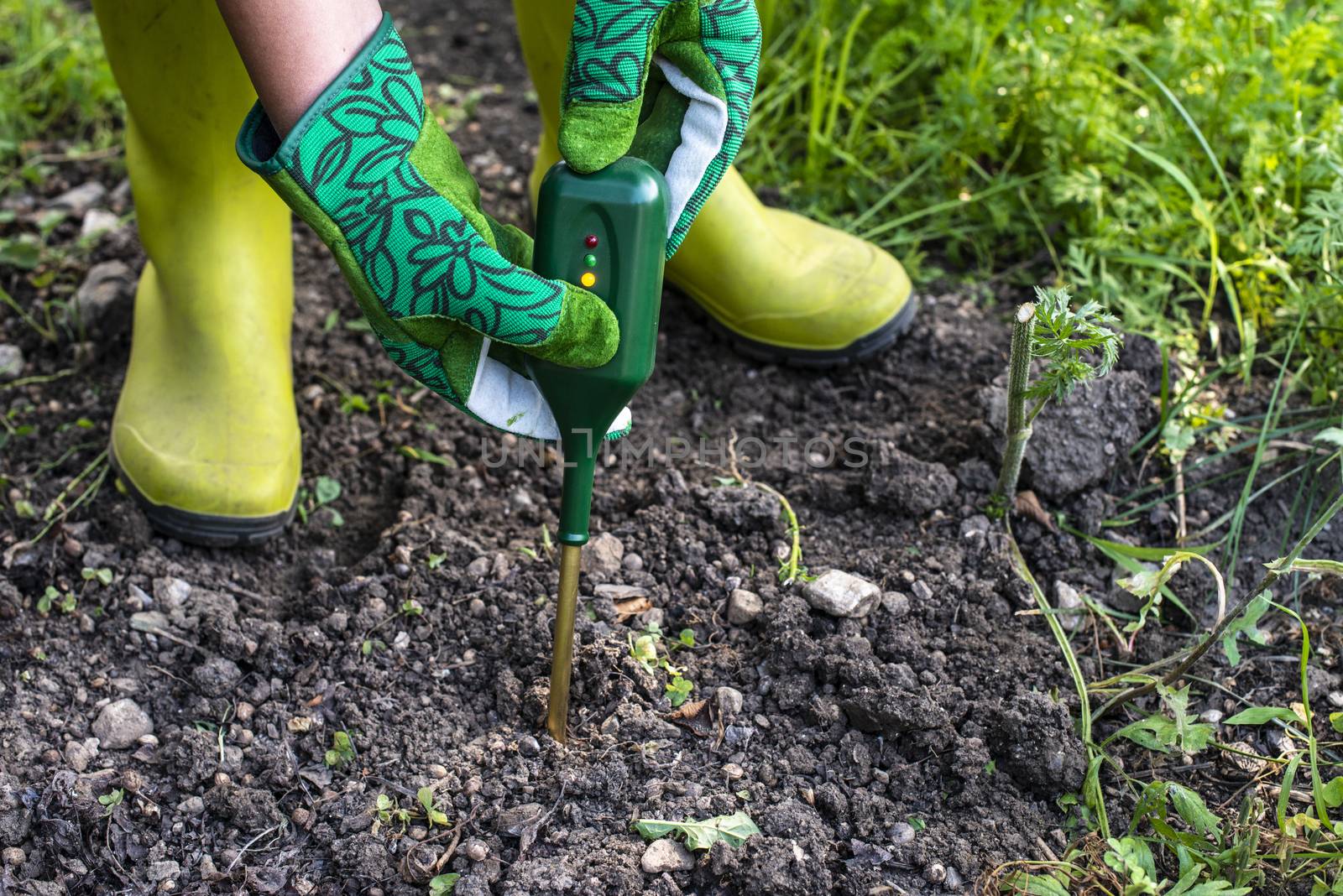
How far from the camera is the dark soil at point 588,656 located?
1343 millimetres

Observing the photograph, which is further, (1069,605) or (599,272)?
(1069,605)

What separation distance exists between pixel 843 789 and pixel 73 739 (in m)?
0.95

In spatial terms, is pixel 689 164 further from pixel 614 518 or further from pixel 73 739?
pixel 73 739

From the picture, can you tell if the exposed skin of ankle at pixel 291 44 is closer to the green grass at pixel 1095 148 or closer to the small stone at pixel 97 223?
the green grass at pixel 1095 148

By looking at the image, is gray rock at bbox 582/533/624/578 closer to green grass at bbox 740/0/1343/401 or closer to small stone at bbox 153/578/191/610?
small stone at bbox 153/578/191/610

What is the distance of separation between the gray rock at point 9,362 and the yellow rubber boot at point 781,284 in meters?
0.97

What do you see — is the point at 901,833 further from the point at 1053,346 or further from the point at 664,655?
the point at 1053,346

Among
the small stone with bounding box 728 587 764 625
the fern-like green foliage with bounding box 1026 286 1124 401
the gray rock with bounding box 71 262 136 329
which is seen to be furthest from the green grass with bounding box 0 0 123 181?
the fern-like green foliage with bounding box 1026 286 1124 401

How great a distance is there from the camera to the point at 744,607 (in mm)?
1569

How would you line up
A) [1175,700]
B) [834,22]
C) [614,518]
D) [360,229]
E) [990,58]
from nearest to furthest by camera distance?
[360,229] → [1175,700] → [614,518] → [990,58] → [834,22]

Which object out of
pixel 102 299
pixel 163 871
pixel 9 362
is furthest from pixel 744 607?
pixel 9 362

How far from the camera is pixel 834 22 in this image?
2.49 metres

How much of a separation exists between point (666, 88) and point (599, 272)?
24 cm

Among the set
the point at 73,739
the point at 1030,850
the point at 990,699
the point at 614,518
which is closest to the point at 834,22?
the point at 614,518
